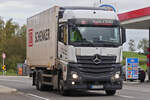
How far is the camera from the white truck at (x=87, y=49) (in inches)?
789

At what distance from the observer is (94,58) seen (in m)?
20.1

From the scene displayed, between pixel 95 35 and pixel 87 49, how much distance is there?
729mm

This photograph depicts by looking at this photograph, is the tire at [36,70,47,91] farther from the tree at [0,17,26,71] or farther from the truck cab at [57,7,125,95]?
the tree at [0,17,26,71]

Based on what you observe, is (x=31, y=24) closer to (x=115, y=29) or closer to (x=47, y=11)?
(x=47, y=11)

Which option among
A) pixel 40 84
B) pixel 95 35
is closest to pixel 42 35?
pixel 40 84

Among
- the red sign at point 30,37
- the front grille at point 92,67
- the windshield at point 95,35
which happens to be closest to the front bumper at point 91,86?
the front grille at point 92,67

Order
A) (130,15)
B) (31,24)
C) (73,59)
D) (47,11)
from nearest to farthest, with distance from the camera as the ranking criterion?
(73,59) → (47,11) → (31,24) → (130,15)

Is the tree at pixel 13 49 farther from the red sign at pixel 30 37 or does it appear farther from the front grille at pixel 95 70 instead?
the front grille at pixel 95 70

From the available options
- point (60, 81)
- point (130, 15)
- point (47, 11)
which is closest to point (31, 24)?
point (47, 11)

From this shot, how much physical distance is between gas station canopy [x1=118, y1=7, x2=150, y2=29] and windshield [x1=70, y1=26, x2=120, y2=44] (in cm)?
1404

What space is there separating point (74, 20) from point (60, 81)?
2.82m

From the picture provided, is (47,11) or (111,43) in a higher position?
(47,11)

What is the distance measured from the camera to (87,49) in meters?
20.0

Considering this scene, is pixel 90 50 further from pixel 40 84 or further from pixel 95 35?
pixel 40 84
